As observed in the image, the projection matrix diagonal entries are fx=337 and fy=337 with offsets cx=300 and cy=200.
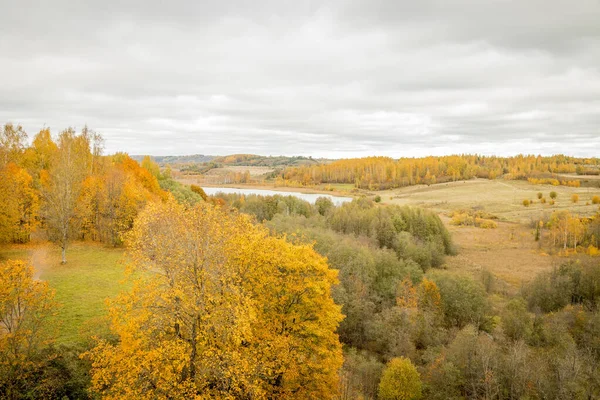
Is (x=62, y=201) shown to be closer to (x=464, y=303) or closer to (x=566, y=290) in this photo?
(x=464, y=303)

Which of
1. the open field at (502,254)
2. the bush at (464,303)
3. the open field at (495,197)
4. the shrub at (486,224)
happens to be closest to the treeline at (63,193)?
the bush at (464,303)

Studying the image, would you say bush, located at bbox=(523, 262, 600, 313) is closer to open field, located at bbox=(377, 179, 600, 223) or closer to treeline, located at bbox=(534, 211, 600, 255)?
treeline, located at bbox=(534, 211, 600, 255)

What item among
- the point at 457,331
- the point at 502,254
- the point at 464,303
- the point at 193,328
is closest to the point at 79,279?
the point at 193,328

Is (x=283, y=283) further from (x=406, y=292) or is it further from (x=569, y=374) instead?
(x=406, y=292)

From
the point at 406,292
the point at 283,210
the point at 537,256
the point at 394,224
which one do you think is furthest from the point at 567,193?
the point at 406,292

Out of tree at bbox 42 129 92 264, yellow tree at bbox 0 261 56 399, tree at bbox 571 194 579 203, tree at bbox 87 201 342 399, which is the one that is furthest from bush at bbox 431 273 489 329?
tree at bbox 571 194 579 203
